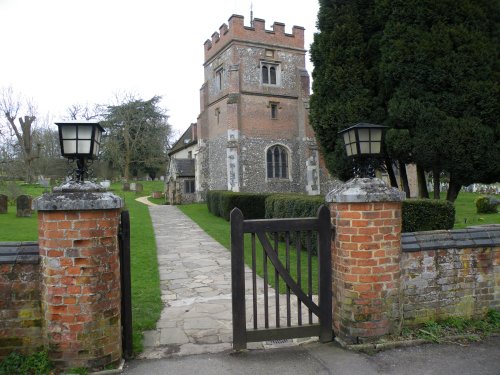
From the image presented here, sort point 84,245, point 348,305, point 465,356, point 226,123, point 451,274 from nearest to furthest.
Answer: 1. point 84,245
2. point 465,356
3. point 348,305
4. point 451,274
5. point 226,123

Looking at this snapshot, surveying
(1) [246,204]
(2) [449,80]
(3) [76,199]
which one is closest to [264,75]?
(1) [246,204]

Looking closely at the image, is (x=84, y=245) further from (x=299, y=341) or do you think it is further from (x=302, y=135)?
(x=302, y=135)

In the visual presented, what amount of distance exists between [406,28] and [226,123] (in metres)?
17.2

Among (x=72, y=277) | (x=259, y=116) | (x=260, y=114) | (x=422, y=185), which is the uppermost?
(x=260, y=114)

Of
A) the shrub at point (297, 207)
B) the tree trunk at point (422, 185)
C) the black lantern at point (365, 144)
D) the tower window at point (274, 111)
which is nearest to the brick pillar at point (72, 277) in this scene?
the black lantern at point (365, 144)

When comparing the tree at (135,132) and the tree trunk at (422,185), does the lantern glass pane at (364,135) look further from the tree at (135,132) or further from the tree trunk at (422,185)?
the tree at (135,132)

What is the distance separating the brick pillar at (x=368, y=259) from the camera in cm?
389

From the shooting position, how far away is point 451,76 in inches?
381

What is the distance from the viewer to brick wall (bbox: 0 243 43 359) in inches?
137

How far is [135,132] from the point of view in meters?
43.8

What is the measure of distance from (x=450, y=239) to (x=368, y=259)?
122cm

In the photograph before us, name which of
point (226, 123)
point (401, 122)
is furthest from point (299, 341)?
point (226, 123)

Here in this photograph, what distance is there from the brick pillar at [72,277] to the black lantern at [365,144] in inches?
106

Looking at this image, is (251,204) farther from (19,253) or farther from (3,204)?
(19,253)
